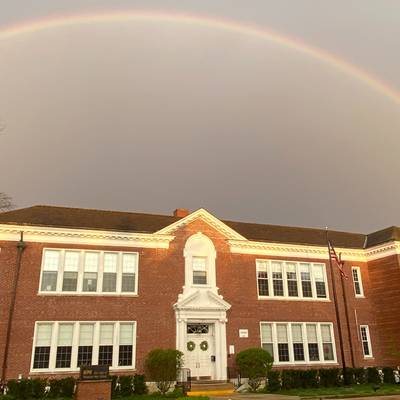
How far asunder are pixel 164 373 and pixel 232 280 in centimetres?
733

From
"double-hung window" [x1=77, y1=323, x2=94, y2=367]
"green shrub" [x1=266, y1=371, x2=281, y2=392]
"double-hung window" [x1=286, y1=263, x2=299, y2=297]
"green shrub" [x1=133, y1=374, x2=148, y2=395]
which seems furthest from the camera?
"double-hung window" [x1=286, y1=263, x2=299, y2=297]

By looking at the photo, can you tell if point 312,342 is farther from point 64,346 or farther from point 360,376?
point 64,346

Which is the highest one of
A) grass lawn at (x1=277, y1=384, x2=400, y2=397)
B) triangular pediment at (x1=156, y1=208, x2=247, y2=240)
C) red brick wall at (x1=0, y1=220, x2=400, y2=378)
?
triangular pediment at (x1=156, y1=208, x2=247, y2=240)

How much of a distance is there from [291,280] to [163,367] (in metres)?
10.8

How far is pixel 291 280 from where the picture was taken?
91.4 ft

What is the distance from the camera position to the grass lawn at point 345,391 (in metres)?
20.0

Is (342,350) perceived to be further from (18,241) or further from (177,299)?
(18,241)

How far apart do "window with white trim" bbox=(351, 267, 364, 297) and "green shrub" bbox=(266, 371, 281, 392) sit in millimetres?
9879

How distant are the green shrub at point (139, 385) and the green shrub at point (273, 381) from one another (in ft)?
21.4

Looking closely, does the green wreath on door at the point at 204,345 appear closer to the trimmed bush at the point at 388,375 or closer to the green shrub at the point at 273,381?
the green shrub at the point at 273,381

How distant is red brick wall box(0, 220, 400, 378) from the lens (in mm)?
21750

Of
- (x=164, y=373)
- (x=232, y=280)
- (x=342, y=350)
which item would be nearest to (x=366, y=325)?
(x=342, y=350)

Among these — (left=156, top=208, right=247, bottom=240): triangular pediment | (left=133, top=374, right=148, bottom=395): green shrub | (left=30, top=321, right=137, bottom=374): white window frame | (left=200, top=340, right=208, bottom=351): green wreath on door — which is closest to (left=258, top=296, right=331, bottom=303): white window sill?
(left=156, top=208, right=247, bottom=240): triangular pediment

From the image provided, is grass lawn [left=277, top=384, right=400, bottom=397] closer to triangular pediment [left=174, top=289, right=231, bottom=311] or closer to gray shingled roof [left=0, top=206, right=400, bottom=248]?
triangular pediment [left=174, top=289, right=231, bottom=311]
